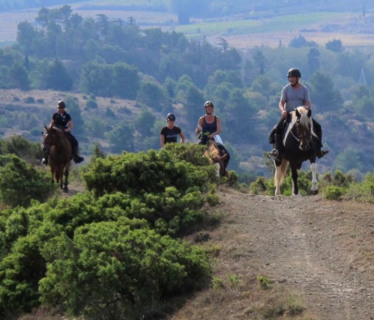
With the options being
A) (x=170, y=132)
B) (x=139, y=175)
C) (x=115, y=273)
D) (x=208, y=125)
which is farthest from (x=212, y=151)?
(x=115, y=273)

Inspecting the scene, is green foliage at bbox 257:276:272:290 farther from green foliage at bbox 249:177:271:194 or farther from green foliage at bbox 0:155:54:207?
green foliage at bbox 249:177:271:194

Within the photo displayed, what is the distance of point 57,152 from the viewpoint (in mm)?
21656

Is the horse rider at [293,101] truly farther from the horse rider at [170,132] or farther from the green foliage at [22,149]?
the green foliage at [22,149]

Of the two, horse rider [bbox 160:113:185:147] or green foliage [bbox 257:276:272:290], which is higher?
green foliage [bbox 257:276:272:290]

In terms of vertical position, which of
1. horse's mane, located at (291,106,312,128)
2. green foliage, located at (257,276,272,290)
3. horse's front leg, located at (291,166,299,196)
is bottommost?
horse's front leg, located at (291,166,299,196)

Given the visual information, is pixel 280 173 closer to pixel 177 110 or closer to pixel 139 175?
pixel 139 175

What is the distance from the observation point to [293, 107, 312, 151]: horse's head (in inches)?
709

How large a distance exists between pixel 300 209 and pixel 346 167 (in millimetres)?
123268

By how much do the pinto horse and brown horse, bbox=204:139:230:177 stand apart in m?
1.72

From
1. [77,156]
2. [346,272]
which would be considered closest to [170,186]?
[346,272]

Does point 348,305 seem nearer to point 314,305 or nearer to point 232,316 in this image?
point 314,305

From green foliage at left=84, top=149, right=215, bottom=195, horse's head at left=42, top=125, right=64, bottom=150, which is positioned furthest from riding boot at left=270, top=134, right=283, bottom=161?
horse's head at left=42, top=125, right=64, bottom=150

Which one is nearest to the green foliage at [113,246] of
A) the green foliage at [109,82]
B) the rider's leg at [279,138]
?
the rider's leg at [279,138]

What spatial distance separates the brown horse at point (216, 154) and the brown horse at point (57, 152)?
290 cm
